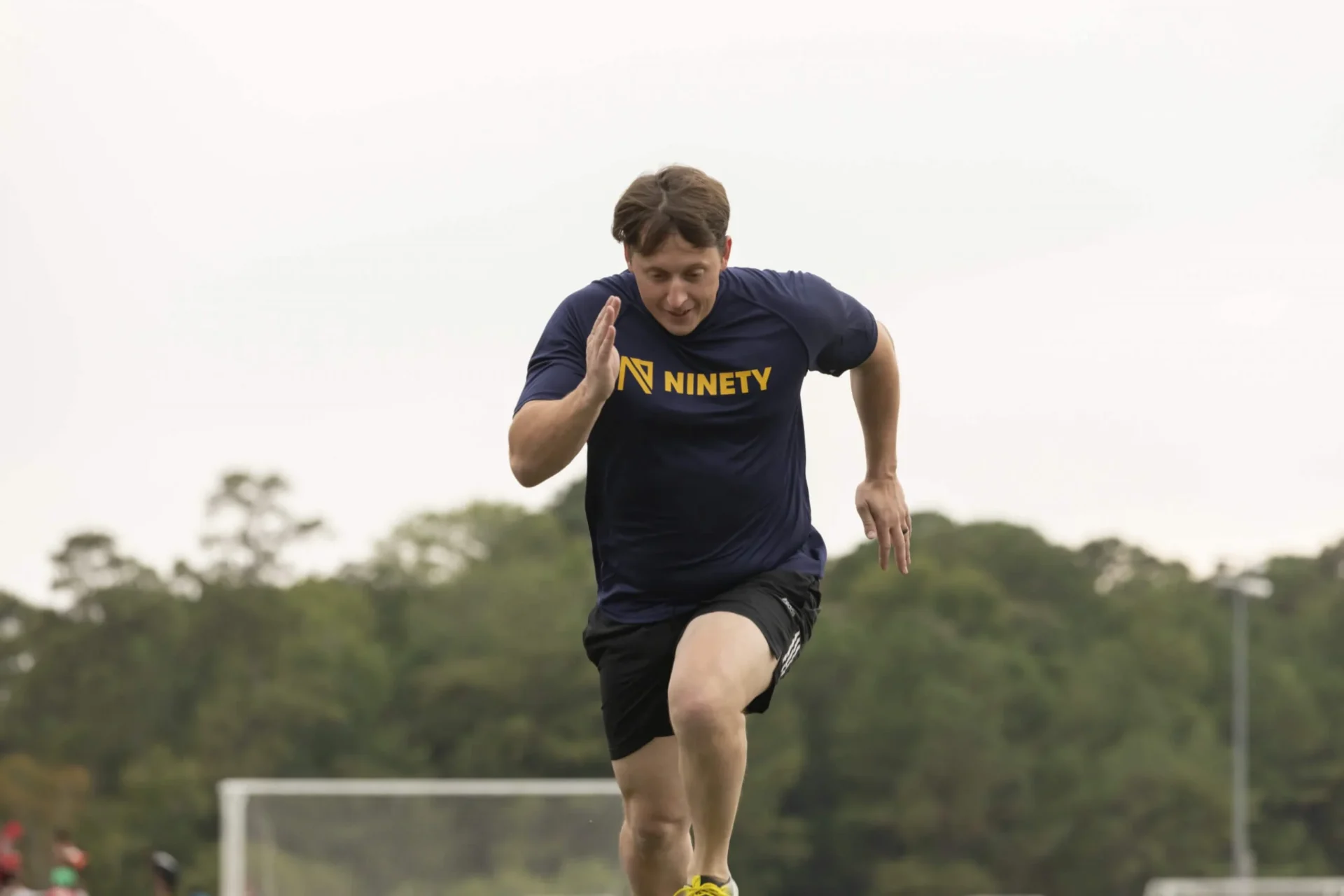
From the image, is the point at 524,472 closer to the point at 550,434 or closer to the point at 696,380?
the point at 550,434

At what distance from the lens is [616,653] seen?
6426 mm

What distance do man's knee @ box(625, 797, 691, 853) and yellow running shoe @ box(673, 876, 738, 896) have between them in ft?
1.84

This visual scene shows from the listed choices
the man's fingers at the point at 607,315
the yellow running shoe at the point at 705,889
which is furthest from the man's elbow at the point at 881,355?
the yellow running shoe at the point at 705,889

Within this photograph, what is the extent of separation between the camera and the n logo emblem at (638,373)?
604 centimetres

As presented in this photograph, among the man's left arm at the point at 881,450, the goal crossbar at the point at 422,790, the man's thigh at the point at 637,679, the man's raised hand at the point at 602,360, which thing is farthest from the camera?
the goal crossbar at the point at 422,790

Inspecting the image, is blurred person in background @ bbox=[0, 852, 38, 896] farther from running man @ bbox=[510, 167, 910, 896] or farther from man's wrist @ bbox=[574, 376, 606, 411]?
man's wrist @ bbox=[574, 376, 606, 411]

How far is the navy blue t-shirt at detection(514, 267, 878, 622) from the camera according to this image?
240 inches

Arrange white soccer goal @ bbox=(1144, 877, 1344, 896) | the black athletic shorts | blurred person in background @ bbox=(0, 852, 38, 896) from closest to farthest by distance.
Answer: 1. the black athletic shorts
2. blurred person in background @ bbox=(0, 852, 38, 896)
3. white soccer goal @ bbox=(1144, 877, 1344, 896)

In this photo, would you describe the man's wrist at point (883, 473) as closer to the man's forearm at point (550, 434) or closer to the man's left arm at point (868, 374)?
the man's left arm at point (868, 374)

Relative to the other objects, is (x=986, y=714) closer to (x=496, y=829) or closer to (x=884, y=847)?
(x=884, y=847)

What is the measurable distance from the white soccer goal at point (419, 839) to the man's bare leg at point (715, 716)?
12.2 m

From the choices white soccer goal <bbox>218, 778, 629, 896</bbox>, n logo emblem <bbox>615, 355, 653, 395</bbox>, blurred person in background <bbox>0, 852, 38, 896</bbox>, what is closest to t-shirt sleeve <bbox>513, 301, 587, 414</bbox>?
n logo emblem <bbox>615, 355, 653, 395</bbox>

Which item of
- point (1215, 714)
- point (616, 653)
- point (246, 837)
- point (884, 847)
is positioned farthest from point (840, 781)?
point (616, 653)

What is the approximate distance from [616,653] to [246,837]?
13.9m
